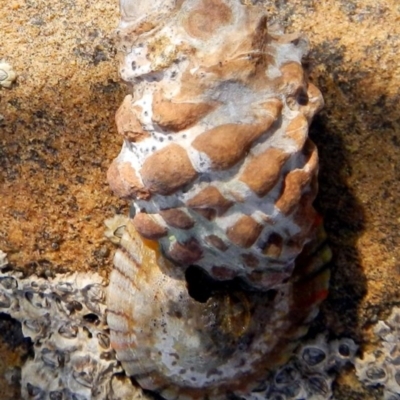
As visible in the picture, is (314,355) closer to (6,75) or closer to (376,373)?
(376,373)

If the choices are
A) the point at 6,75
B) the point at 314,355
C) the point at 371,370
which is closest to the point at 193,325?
the point at 314,355

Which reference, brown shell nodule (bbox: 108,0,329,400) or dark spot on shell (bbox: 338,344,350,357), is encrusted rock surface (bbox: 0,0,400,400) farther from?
brown shell nodule (bbox: 108,0,329,400)

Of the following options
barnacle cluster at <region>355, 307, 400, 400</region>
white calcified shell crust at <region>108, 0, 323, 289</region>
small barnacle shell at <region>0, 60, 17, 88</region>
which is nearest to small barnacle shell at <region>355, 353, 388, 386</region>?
barnacle cluster at <region>355, 307, 400, 400</region>

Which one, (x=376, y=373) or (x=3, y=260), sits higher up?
(x=3, y=260)

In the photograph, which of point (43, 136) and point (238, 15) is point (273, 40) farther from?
point (43, 136)

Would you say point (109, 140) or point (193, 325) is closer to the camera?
point (193, 325)

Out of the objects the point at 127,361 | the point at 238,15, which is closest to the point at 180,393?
the point at 127,361
